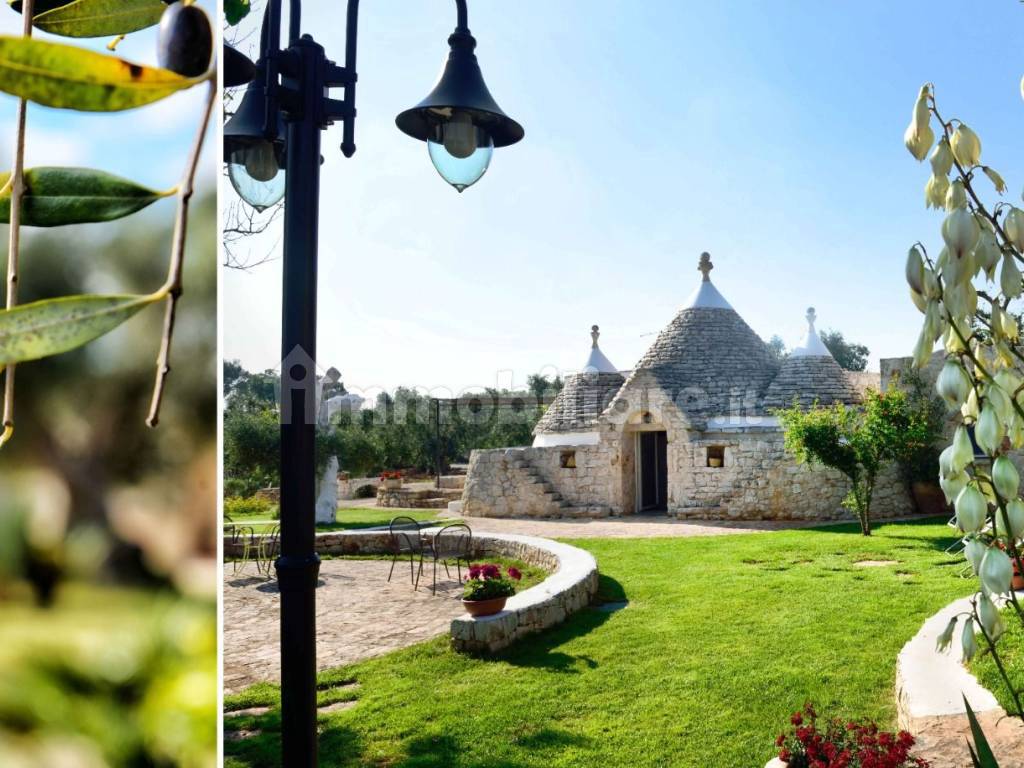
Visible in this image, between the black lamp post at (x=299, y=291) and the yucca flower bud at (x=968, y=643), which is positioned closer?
the yucca flower bud at (x=968, y=643)

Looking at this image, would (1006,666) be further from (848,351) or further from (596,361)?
(848,351)

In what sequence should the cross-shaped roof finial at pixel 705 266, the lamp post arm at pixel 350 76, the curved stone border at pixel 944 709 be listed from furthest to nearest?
the cross-shaped roof finial at pixel 705 266
the curved stone border at pixel 944 709
the lamp post arm at pixel 350 76

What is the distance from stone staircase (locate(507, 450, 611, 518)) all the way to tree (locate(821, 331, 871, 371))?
1310 inches

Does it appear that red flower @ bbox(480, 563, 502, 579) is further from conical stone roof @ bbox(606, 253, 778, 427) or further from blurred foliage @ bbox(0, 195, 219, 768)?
conical stone roof @ bbox(606, 253, 778, 427)

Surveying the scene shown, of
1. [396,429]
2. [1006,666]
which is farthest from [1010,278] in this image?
[396,429]

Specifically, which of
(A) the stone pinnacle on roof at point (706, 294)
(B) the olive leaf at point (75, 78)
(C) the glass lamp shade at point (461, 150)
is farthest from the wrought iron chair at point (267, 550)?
(A) the stone pinnacle on roof at point (706, 294)

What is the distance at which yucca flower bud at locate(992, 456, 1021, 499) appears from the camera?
53.6 inches

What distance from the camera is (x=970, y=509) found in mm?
1329

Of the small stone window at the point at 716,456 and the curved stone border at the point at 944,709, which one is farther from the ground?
the small stone window at the point at 716,456

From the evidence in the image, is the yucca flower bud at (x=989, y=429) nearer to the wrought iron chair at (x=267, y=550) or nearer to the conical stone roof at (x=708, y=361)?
the wrought iron chair at (x=267, y=550)

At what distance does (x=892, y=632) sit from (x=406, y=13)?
6855 millimetres

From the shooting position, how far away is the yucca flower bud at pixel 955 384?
53.2 inches

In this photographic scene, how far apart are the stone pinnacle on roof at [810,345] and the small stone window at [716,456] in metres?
3.79

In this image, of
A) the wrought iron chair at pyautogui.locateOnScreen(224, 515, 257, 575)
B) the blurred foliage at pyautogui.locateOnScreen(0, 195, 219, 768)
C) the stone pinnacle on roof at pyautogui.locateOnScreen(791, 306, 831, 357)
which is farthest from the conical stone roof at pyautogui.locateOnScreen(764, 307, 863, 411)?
the blurred foliage at pyautogui.locateOnScreen(0, 195, 219, 768)
